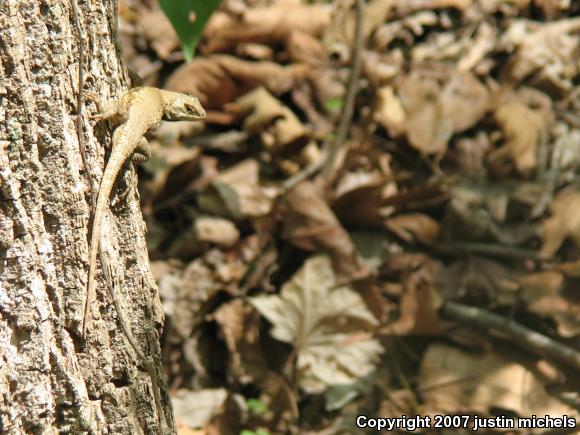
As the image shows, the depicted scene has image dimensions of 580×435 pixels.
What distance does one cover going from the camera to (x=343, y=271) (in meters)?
3.16

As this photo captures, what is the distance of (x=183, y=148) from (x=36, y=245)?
225 centimetres

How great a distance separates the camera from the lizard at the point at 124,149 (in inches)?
64.4

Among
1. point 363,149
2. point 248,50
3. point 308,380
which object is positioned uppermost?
point 248,50

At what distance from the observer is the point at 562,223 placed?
3.28 meters

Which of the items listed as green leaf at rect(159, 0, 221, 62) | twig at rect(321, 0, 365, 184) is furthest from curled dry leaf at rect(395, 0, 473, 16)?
green leaf at rect(159, 0, 221, 62)

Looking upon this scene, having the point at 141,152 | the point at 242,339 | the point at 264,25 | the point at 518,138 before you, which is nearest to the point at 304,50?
the point at 264,25

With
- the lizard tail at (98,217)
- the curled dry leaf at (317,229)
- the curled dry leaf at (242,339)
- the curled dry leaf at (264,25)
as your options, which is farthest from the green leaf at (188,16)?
the curled dry leaf at (264,25)

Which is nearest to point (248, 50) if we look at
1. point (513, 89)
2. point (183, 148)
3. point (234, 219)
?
point (183, 148)

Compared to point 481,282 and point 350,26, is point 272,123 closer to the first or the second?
point 350,26

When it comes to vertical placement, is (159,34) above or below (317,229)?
above

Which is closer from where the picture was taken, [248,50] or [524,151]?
[524,151]

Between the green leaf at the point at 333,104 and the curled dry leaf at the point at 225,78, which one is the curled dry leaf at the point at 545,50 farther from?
the curled dry leaf at the point at 225,78

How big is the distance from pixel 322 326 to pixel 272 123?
131 cm

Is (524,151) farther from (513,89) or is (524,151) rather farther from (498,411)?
(498,411)
